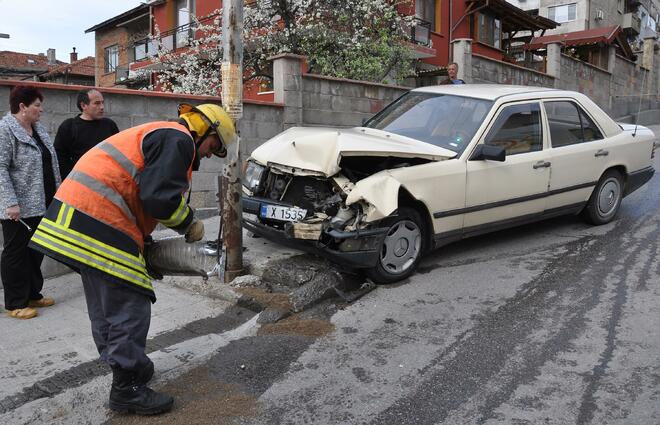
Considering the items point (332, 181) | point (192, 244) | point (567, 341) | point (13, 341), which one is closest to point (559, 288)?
point (567, 341)

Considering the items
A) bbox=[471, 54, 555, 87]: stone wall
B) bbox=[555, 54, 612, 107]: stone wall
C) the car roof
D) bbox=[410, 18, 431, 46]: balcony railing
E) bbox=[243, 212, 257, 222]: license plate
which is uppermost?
bbox=[410, 18, 431, 46]: balcony railing

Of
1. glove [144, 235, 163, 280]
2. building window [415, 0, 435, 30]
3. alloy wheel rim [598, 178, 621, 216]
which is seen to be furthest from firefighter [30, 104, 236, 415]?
building window [415, 0, 435, 30]

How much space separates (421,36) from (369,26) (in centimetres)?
864

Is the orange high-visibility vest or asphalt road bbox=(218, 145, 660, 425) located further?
asphalt road bbox=(218, 145, 660, 425)

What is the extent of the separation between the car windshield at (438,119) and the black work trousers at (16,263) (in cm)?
341

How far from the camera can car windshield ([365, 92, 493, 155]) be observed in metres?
5.43

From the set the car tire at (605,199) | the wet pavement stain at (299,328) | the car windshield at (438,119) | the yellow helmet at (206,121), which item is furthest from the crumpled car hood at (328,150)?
the car tire at (605,199)

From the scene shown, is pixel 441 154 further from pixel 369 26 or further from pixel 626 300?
pixel 369 26

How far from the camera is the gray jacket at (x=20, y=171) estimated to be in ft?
14.3

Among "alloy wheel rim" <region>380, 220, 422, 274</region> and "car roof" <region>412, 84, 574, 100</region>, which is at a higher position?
"car roof" <region>412, 84, 574, 100</region>

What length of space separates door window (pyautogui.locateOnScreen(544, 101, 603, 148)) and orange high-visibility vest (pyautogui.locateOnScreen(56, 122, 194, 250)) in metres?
4.42

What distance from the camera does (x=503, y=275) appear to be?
17.1 ft

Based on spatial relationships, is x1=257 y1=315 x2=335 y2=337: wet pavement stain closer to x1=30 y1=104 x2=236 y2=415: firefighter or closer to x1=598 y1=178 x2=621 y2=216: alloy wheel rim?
x1=30 y1=104 x2=236 y2=415: firefighter

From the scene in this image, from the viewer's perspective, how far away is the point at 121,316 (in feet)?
9.46
